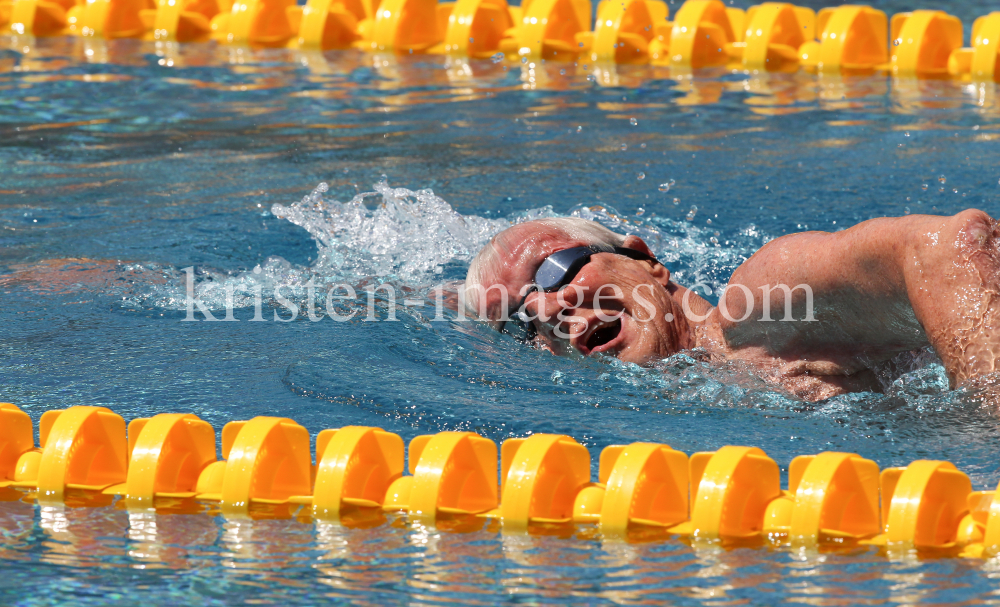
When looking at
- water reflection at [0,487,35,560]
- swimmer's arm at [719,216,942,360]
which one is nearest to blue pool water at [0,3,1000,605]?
water reflection at [0,487,35,560]

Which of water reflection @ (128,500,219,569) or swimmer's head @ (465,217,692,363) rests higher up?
swimmer's head @ (465,217,692,363)

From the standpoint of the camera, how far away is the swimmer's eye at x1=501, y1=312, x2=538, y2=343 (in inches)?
113

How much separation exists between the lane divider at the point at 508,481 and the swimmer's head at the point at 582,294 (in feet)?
2.20

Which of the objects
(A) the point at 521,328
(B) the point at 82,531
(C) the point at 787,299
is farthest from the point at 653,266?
(B) the point at 82,531

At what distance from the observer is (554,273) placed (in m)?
2.81

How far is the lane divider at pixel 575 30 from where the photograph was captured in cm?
595

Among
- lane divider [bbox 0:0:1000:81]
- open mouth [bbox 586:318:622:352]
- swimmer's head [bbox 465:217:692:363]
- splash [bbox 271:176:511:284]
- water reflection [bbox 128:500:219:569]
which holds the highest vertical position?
lane divider [bbox 0:0:1000:81]

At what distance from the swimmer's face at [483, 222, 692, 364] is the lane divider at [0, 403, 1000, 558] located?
26.2 inches

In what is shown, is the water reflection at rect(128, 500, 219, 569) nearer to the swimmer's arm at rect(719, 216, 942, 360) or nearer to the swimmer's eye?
the swimmer's eye

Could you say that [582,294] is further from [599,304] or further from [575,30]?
[575,30]

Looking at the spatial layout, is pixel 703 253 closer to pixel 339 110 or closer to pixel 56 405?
pixel 56 405

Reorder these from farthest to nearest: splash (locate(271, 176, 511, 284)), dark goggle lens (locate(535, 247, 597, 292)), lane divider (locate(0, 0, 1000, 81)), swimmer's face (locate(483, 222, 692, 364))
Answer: lane divider (locate(0, 0, 1000, 81)) < splash (locate(271, 176, 511, 284)) < dark goggle lens (locate(535, 247, 597, 292)) < swimmer's face (locate(483, 222, 692, 364))

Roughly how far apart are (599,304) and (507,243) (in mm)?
337

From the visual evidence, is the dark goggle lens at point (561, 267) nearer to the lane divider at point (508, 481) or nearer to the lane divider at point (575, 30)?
the lane divider at point (508, 481)
